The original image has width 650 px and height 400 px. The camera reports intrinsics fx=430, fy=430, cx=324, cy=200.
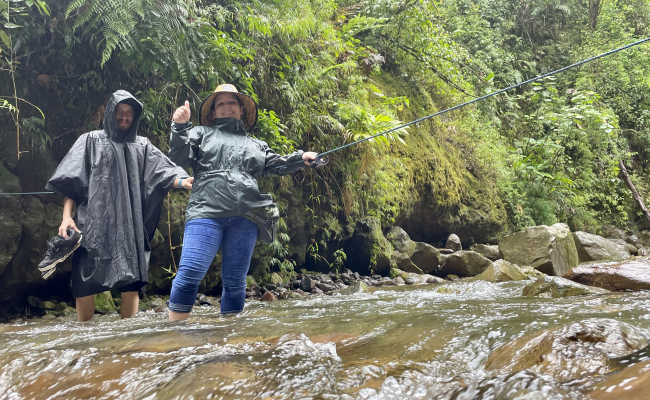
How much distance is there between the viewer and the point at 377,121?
249 inches

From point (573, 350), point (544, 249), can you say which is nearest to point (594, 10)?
point (544, 249)

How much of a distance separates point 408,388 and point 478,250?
26.3 ft

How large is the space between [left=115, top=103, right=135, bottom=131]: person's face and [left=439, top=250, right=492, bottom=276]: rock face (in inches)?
242

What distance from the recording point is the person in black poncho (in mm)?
2848

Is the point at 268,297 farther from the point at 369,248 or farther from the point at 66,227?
the point at 66,227

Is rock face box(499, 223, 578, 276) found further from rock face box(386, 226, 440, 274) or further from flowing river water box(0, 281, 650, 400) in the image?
flowing river water box(0, 281, 650, 400)

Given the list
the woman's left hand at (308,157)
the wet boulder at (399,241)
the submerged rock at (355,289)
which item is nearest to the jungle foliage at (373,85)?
A: the wet boulder at (399,241)

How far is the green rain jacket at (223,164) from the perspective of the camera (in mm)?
2840

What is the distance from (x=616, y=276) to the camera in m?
3.87

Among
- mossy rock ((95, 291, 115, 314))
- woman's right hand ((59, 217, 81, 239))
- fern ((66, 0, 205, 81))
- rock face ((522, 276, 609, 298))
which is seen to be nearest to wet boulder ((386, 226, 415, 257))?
rock face ((522, 276, 609, 298))

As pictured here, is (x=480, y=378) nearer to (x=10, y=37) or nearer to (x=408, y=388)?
(x=408, y=388)

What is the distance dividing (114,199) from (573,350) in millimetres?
2820

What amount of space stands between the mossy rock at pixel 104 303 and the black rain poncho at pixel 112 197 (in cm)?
145

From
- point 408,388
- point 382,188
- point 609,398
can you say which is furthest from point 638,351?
point 382,188
